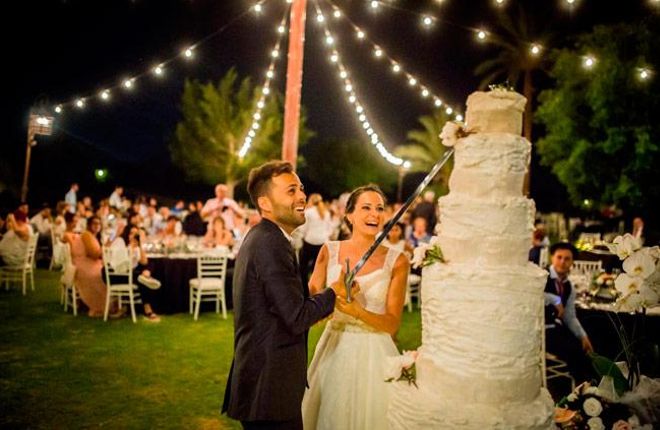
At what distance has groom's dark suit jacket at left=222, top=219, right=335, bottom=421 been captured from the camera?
7.98ft

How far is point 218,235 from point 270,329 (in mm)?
7452

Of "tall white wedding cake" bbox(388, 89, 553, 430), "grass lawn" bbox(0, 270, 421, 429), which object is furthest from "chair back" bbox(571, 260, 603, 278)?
"tall white wedding cake" bbox(388, 89, 553, 430)

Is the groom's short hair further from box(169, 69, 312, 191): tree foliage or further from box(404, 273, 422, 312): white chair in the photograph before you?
box(169, 69, 312, 191): tree foliage

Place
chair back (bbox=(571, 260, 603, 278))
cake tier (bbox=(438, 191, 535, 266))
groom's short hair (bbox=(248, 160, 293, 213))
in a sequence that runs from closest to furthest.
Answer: cake tier (bbox=(438, 191, 535, 266)) < groom's short hair (bbox=(248, 160, 293, 213)) < chair back (bbox=(571, 260, 603, 278))

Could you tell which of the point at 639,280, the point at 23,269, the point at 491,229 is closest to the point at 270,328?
the point at 491,229

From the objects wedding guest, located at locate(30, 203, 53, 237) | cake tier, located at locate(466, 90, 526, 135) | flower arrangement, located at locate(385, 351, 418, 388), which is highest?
cake tier, located at locate(466, 90, 526, 135)

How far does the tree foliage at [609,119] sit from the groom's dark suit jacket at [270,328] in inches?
768

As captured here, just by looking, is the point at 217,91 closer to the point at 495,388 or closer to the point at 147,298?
the point at 147,298

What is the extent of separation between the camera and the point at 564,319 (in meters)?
5.29

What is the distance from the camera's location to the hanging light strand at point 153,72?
862 cm

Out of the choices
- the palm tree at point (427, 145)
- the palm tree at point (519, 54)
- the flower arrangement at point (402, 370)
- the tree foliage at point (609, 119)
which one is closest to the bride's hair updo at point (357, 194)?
the flower arrangement at point (402, 370)

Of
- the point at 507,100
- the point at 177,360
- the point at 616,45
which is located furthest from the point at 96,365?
the point at 616,45

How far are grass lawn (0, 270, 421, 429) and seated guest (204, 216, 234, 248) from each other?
1511mm

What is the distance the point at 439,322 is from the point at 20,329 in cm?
688
